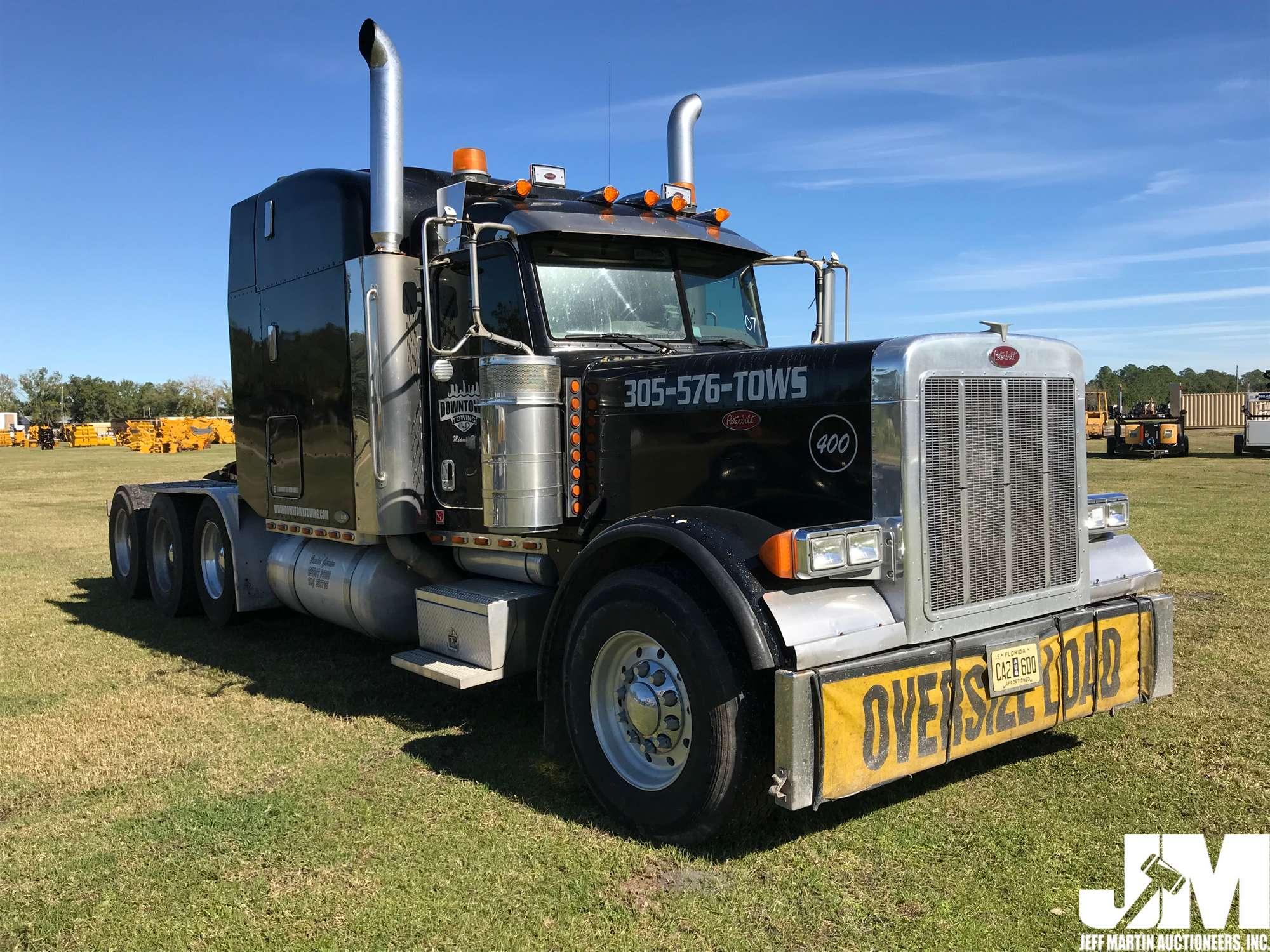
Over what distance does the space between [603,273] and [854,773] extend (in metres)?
3.20

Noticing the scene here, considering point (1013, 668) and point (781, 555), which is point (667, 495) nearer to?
point (781, 555)

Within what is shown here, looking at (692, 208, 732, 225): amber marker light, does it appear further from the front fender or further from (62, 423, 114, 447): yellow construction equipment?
(62, 423, 114, 447): yellow construction equipment

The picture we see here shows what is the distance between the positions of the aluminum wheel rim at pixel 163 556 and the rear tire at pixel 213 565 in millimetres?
392

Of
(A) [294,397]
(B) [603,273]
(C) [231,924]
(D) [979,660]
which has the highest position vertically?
(B) [603,273]

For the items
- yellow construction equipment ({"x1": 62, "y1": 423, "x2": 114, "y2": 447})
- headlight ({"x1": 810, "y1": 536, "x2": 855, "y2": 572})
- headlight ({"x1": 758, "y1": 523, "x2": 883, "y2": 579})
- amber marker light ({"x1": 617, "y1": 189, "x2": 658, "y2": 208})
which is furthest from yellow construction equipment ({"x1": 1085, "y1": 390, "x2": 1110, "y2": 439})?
yellow construction equipment ({"x1": 62, "y1": 423, "x2": 114, "y2": 447})

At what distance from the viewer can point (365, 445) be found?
6.61 metres

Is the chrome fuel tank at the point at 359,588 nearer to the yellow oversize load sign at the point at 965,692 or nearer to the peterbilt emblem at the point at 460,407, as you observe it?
the peterbilt emblem at the point at 460,407

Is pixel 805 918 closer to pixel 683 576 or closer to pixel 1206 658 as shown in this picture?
pixel 683 576

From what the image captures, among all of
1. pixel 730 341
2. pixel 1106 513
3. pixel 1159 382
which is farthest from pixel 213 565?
pixel 1159 382

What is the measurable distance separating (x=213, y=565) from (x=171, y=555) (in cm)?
61

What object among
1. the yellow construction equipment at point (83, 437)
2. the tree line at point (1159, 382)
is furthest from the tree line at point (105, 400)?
the tree line at point (1159, 382)

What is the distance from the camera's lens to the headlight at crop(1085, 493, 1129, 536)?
17.3ft

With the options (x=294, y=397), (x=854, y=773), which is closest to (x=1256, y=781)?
(x=854, y=773)

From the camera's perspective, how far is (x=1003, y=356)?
15.0 feet
